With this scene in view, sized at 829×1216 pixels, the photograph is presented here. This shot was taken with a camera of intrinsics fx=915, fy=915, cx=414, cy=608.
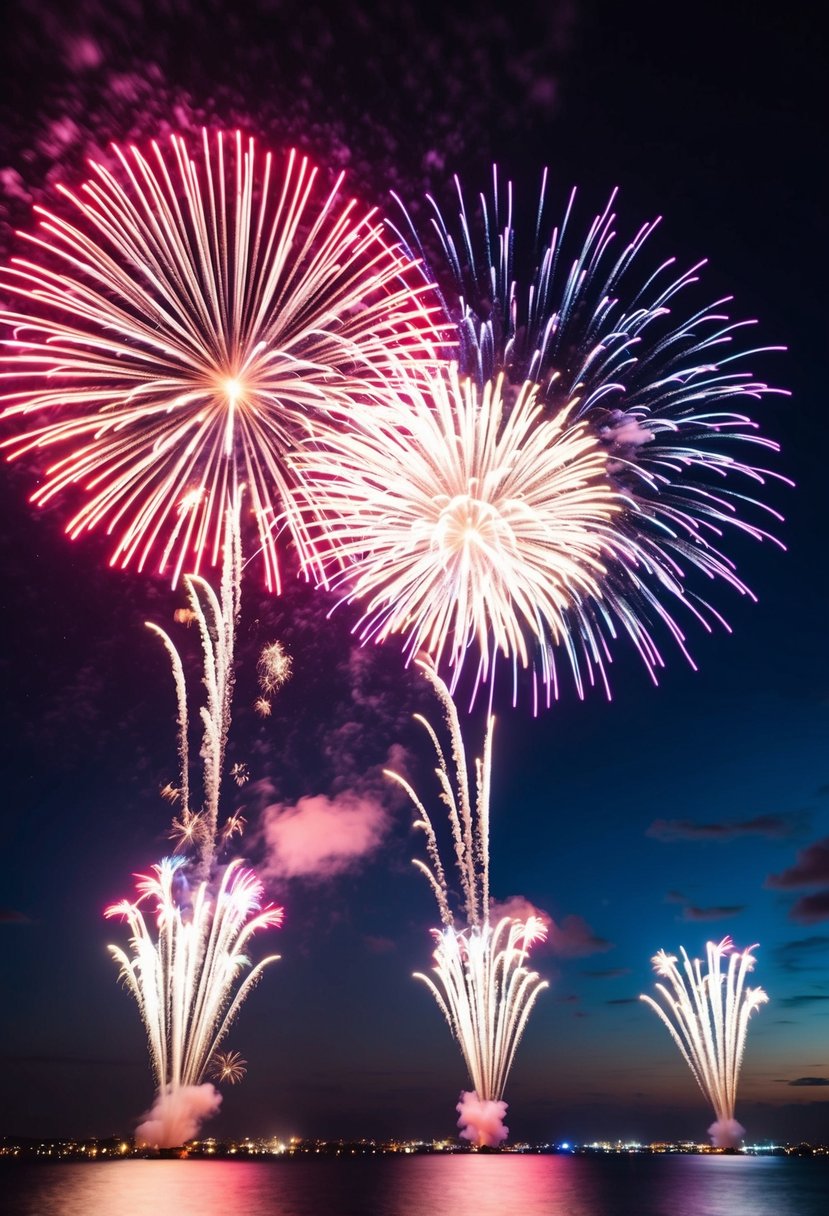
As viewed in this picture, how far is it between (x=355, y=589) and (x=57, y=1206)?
54464mm

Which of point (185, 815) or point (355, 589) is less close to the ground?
point (355, 589)

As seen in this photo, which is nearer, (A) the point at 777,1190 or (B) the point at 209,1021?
(B) the point at 209,1021

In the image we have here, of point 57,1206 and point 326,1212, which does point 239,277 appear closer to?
point 326,1212

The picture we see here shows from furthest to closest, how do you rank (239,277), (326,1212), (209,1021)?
(326,1212), (209,1021), (239,277)

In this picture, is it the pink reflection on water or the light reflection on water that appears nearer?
the light reflection on water

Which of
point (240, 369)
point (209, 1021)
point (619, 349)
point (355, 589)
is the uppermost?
point (619, 349)

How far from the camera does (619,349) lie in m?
24.3

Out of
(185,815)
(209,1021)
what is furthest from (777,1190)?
A: (185,815)

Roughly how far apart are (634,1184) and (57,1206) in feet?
224

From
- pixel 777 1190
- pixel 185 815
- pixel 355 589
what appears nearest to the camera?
pixel 355 589

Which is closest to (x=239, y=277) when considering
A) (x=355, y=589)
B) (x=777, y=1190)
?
(x=355, y=589)

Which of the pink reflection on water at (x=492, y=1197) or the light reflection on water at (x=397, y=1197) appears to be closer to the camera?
the light reflection on water at (x=397, y=1197)

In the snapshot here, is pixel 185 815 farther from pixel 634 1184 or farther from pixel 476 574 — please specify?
pixel 634 1184

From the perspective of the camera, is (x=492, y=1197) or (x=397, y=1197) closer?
(x=492, y=1197)
